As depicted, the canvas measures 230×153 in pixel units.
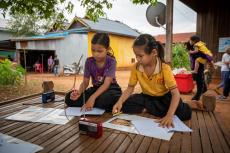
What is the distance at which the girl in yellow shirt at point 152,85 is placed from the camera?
6.79ft

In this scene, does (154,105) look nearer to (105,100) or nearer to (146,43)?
(105,100)

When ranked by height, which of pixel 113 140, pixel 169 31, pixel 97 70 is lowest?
pixel 113 140

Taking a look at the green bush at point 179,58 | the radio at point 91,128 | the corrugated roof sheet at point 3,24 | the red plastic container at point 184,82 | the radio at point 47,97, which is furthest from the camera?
the corrugated roof sheet at point 3,24

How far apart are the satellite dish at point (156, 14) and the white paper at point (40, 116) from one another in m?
2.90

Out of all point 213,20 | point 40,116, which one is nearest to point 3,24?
point 213,20

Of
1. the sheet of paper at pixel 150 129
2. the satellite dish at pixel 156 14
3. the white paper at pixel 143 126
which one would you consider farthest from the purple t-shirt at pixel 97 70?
the satellite dish at pixel 156 14

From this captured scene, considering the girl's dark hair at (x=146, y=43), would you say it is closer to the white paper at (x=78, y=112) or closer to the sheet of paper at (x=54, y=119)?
the white paper at (x=78, y=112)

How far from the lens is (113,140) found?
1.63 metres

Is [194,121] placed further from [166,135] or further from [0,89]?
[0,89]

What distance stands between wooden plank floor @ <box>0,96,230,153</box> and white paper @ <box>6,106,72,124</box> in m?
0.08

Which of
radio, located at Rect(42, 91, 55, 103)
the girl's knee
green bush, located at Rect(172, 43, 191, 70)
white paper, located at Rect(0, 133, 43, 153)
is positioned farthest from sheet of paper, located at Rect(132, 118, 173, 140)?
green bush, located at Rect(172, 43, 191, 70)

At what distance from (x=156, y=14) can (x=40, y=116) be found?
3284 mm

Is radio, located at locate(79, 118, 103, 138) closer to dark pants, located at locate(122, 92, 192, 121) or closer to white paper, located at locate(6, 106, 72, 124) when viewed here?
white paper, located at locate(6, 106, 72, 124)

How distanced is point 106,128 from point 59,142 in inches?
16.5
